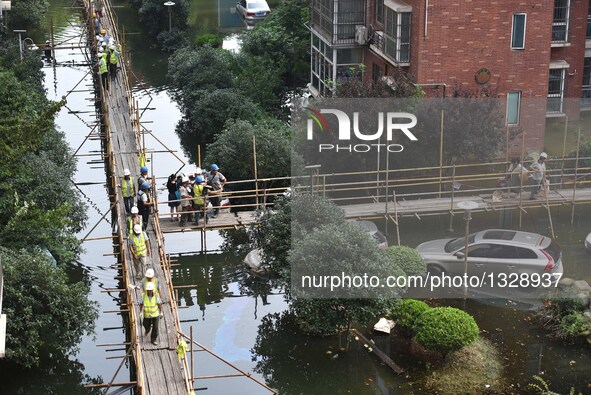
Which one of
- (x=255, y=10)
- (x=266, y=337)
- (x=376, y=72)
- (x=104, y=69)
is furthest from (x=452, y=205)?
(x=255, y=10)

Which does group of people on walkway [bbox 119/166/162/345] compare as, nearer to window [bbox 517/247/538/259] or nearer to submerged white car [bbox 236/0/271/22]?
window [bbox 517/247/538/259]

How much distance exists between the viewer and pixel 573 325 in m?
24.2

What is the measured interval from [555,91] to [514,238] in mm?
11966

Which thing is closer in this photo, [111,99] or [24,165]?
[24,165]

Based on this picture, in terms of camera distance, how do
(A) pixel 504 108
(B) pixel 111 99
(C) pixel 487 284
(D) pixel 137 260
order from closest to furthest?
(D) pixel 137 260, (C) pixel 487 284, (A) pixel 504 108, (B) pixel 111 99

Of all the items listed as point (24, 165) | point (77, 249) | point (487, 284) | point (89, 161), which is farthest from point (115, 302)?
point (89, 161)

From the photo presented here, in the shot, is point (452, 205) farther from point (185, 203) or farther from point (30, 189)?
point (30, 189)

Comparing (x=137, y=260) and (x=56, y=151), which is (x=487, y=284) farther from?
(x=56, y=151)

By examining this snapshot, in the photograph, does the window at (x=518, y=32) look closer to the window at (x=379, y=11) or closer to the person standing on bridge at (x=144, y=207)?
the window at (x=379, y=11)

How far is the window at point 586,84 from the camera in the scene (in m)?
38.9

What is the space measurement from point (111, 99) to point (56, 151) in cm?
525

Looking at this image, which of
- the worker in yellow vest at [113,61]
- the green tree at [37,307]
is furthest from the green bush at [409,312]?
the worker in yellow vest at [113,61]

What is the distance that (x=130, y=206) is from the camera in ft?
92.1

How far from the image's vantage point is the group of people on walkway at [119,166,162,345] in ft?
70.5
